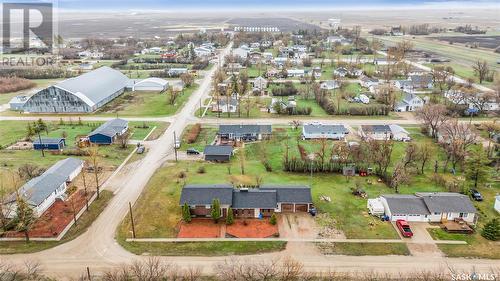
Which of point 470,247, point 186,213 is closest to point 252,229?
point 186,213

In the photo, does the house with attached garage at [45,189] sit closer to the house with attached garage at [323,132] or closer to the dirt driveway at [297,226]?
the dirt driveway at [297,226]

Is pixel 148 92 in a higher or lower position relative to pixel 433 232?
higher

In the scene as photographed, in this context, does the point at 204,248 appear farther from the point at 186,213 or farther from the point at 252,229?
the point at 252,229

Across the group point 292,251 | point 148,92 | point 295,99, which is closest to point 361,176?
point 292,251

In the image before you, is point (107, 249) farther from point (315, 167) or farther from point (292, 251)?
point (315, 167)

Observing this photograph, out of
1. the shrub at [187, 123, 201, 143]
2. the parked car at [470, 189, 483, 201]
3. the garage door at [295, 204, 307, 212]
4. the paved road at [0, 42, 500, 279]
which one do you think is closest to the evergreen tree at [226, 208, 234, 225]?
the paved road at [0, 42, 500, 279]

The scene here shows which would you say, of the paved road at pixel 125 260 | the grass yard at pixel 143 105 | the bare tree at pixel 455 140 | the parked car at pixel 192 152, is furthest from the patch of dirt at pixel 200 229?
the grass yard at pixel 143 105

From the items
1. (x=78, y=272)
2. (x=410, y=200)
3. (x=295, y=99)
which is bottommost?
(x=78, y=272)
